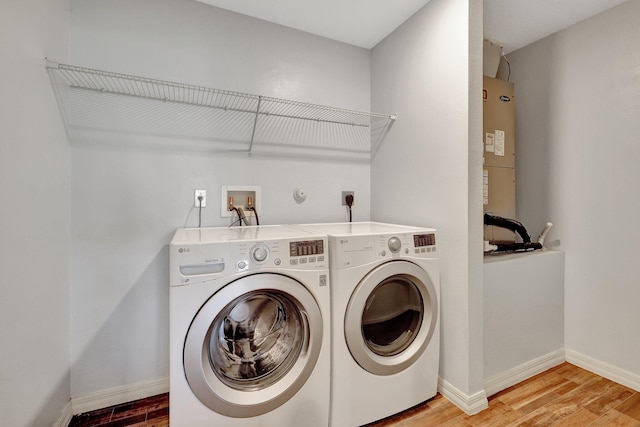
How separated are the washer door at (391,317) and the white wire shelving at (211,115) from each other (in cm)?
107

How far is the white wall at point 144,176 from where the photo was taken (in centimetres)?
147

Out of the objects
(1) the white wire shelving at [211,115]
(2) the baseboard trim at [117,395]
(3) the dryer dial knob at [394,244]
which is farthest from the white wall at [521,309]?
(2) the baseboard trim at [117,395]

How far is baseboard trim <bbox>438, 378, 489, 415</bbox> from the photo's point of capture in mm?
1450

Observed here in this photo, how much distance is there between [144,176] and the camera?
1.59m

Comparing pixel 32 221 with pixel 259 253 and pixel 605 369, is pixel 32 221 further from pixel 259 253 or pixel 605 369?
pixel 605 369

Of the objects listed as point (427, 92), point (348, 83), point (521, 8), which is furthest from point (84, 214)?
point (521, 8)

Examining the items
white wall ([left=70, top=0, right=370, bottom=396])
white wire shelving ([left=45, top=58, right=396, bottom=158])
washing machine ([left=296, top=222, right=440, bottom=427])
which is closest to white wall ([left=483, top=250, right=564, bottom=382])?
washing machine ([left=296, top=222, right=440, bottom=427])

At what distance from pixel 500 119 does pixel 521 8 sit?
2.22ft

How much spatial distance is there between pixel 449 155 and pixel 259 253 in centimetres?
116

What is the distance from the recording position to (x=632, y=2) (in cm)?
167

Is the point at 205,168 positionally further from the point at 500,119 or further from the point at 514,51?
→ the point at 514,51

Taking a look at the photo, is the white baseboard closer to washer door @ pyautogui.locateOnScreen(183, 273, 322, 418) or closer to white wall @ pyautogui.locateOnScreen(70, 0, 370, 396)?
white wall @ pyautogui.locateOnScreen(70, 0, 370, 396)

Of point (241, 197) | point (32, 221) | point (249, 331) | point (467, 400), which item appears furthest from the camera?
point (241, 197)

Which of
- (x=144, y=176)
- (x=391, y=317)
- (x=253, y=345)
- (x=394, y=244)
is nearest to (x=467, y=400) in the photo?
(x=391, y=317)
